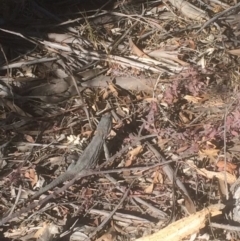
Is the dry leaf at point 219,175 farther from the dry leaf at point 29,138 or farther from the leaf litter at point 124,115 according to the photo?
the dry leaf at point 29,138

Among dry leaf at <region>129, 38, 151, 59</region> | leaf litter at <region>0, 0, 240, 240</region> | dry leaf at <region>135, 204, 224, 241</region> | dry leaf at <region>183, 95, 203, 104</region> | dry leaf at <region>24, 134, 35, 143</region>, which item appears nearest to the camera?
dry leaf at <region>135, 204, 224, 241</region>

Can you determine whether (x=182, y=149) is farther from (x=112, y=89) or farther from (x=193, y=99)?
(x=112, y=89)

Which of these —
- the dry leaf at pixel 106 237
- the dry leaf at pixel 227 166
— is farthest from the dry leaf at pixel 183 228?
the dry leaf at pixel 227 166

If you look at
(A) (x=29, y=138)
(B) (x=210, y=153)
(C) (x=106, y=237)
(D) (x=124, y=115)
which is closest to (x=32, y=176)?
(A) (x=29, y=138)

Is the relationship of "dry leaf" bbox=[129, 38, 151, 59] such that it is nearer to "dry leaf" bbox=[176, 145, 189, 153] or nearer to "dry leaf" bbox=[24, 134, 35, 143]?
"dry leaf" bbox=[176, 145, 189, 153]

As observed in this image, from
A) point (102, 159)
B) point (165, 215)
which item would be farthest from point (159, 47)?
point (165, 215)

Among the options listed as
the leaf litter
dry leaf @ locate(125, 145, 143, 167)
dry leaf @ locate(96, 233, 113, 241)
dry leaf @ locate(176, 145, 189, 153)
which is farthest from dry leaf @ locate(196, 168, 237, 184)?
dry leaf @ locate(96, 233, 113, 241)
